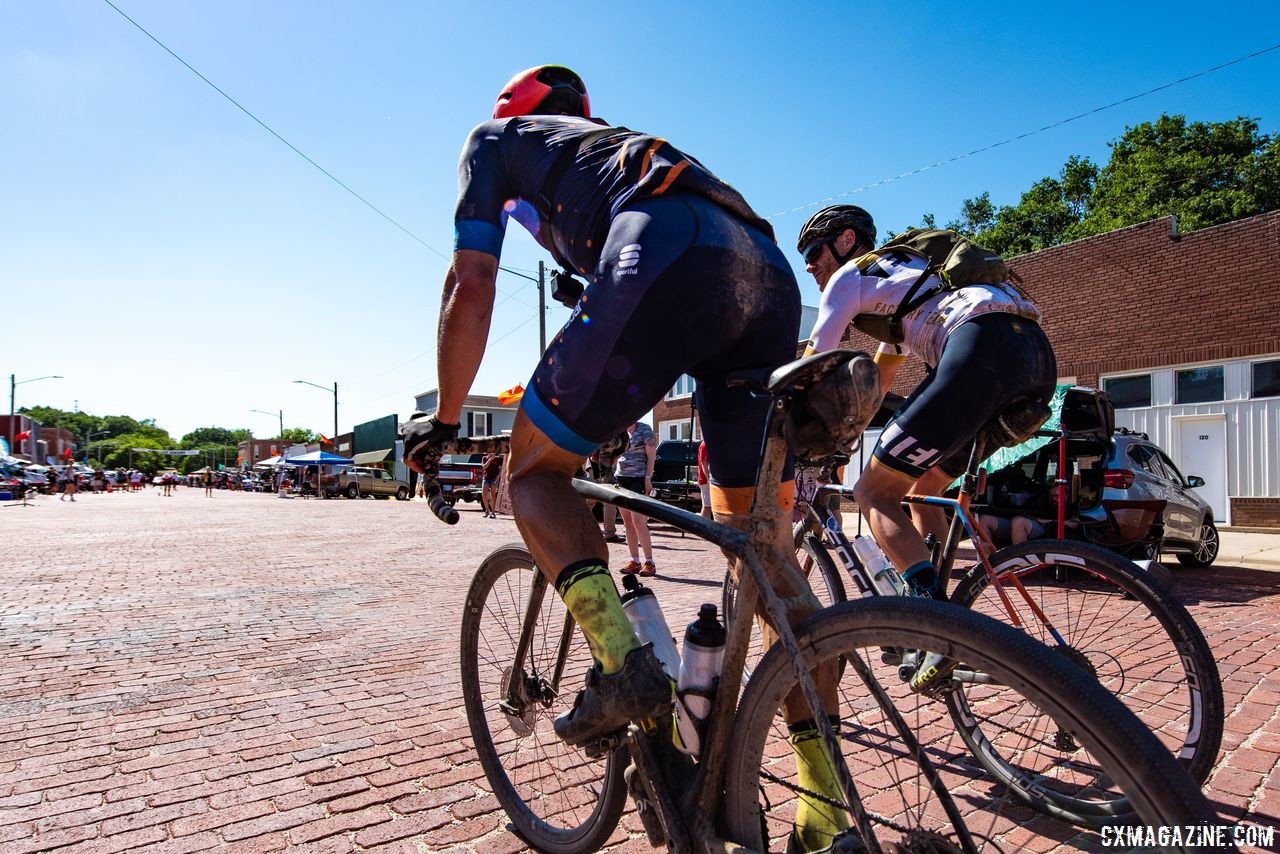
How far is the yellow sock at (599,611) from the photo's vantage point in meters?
1.64

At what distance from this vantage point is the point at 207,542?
466 inches

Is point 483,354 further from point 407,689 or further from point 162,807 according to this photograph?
point 407,689

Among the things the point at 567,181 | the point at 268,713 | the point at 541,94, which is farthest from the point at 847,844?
the point at 268,713

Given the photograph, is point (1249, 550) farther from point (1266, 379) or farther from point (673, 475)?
point (673, 475)

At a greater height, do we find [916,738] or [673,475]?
[673,475]

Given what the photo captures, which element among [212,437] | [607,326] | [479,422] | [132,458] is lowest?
[607,326]

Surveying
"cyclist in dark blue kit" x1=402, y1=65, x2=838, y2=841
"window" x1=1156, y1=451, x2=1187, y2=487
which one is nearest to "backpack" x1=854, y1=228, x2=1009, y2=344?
"cyclist in dark blue kit" x1=402, y1=65, x2=838, y2=841

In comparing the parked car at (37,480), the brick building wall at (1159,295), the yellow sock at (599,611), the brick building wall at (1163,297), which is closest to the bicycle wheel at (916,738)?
the yellow sock at (599,611)

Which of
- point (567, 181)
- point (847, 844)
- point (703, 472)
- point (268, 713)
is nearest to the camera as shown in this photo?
point (847, 844)

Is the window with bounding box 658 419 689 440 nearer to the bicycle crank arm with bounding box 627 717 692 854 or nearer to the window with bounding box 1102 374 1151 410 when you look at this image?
the window with bounding box 1102 374 1151 410

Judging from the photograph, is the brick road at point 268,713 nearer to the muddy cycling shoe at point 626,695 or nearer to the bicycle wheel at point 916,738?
the muddy cycling shoe at point 626,695

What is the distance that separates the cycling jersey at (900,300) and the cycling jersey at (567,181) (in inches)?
37.9

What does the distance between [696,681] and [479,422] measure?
2533 inches

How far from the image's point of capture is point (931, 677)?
179cm
